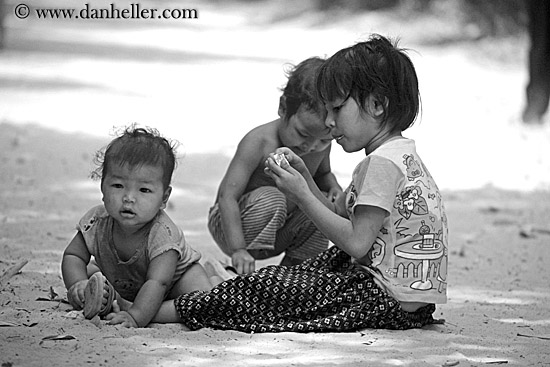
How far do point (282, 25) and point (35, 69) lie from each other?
1248 centimetres

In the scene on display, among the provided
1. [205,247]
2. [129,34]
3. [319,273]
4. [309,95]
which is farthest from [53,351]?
[129,34]

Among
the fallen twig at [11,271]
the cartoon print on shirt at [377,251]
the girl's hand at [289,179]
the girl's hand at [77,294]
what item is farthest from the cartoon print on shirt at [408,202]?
the fallen twig at [11,271]

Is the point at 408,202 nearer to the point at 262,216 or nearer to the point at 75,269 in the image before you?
the point at 262,216

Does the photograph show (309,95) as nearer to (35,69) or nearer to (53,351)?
(53,351)

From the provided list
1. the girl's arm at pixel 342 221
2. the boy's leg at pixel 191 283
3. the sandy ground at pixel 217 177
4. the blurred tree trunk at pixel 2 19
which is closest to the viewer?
the sandy ground at pixel 217 177

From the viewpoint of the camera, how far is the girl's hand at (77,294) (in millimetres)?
3711

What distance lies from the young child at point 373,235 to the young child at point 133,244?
19cm

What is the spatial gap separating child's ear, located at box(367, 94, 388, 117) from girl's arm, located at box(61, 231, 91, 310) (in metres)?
Result: 1.30

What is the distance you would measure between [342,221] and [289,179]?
0.25m

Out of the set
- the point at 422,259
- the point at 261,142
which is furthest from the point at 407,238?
the point at 261,142

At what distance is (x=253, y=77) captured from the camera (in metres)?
12.9

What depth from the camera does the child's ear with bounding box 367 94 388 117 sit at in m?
3.60

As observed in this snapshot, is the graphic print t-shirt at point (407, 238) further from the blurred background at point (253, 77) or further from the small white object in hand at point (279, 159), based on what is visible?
the blurred background at point (253, 77)

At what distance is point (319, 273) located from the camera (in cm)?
376
